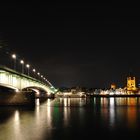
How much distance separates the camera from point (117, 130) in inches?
1516

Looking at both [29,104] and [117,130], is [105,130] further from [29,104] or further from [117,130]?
[29,104]

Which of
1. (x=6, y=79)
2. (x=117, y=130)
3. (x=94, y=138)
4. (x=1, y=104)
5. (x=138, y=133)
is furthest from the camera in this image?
(x=1, y=104)

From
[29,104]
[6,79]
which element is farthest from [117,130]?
[29,104]

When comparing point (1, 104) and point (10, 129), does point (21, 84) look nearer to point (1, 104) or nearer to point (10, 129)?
point (1, 104)

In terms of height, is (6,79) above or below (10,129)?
above

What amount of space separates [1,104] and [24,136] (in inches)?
2150

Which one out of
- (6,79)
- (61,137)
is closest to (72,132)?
(61,137)

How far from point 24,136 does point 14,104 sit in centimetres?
5462

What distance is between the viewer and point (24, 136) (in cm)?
3397

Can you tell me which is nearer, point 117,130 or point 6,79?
point 117,130

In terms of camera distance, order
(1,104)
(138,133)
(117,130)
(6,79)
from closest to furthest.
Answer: (138,133) → (117,130) → (6,79) → (1,104)

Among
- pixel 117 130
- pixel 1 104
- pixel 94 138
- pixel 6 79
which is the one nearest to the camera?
pixel 94 138

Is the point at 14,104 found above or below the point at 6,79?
below

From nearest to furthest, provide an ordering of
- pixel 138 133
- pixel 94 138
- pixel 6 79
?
pixel 94 138
pixel 138 133
pixel 6 79
